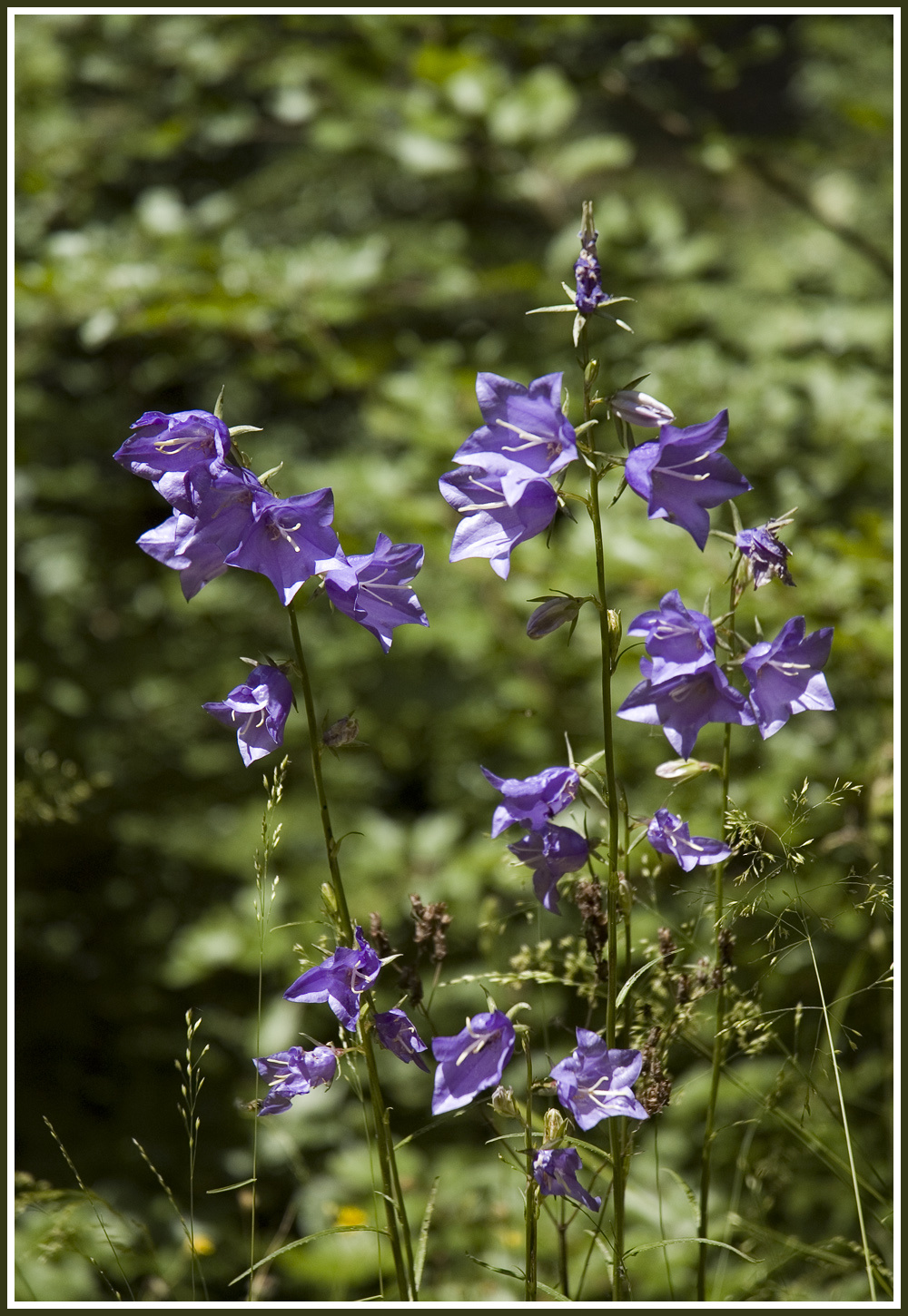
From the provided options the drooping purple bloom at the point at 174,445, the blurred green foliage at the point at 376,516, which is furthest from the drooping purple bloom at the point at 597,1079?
the blurred green foliage at the point at 376,516

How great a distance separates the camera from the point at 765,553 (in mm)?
880

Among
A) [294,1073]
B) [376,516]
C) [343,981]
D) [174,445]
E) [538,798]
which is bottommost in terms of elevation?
[376,516]

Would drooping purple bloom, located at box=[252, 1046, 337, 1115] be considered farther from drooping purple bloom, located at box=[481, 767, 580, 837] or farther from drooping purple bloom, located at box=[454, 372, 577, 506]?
drooping purple bloom, located at box=[454, 372, 577, 506]

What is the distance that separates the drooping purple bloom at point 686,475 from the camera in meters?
0.79

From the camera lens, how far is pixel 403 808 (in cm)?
281

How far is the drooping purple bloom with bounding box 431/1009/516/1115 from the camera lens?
0.82 m

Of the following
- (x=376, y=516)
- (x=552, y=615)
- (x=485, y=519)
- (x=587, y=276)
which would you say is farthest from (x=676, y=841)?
(x=376, y=516)

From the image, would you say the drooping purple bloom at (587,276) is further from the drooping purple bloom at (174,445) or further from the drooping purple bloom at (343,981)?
the drooping purple bloom at (343,981)

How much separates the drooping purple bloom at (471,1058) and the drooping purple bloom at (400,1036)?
5 cm

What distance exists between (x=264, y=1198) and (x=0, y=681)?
3.78 ft

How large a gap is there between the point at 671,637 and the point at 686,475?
0.13 m

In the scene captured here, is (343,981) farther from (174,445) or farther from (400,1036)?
(174,445)

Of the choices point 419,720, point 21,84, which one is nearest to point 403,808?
point 419,720

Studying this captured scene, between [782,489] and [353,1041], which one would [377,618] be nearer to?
[353,1041]
